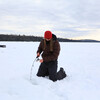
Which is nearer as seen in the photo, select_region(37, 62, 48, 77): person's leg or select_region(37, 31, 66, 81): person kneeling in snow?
select_region(37, 31, 66, 81): person kneeling in snow

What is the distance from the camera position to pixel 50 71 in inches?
245

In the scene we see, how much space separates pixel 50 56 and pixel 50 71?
469mm

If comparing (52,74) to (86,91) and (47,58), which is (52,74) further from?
(86,91)

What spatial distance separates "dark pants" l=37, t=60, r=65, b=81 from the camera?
6155 mm

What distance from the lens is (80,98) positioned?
4.84 metres

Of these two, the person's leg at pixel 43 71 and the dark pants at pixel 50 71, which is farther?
the person's leg at pixel 43 71

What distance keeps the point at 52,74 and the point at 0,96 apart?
2.17 m

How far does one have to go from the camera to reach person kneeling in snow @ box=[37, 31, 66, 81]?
239 inches

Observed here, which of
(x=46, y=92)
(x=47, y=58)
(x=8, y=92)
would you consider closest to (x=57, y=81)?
(x=47, y=58)

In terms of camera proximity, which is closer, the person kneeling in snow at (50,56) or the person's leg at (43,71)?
the person kneeling in snow at (50,56)

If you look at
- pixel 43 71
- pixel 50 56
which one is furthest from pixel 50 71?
pixel 50 56

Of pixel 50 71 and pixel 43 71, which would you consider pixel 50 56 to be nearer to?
pixel 50 71

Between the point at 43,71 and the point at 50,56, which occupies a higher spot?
the point at 50,56

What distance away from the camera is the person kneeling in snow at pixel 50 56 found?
606cm
